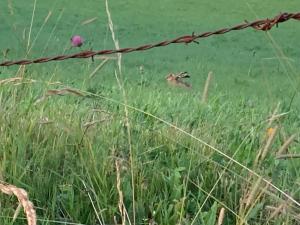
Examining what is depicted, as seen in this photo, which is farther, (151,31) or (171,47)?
(151,31)

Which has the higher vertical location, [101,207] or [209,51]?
[101,207]

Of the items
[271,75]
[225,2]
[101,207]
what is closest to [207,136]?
[101,207]

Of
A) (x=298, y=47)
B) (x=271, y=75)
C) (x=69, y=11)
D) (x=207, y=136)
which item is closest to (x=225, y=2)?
(x=69, y=11)

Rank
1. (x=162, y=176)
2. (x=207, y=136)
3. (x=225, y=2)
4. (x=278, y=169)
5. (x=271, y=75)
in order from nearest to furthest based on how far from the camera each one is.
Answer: (x=162, y=176)
(x=278, y=169)
(x=207, y=136)
(x=271, y=75)
(x=225, y=2)

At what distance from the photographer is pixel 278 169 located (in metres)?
3.25

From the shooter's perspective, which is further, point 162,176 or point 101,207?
point 162,176

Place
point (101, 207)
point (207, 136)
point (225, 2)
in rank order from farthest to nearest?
point (225, 2), point (207, 136), point (101, 207)

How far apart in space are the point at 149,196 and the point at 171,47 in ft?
36.7

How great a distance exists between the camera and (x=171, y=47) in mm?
13961

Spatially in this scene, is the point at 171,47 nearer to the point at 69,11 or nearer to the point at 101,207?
the point at 69,11

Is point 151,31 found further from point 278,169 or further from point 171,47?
point 278,169

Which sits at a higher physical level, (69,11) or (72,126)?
(72,126)

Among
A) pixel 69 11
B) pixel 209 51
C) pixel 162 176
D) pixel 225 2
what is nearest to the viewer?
pixel 162 176

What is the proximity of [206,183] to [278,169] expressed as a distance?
374mm
